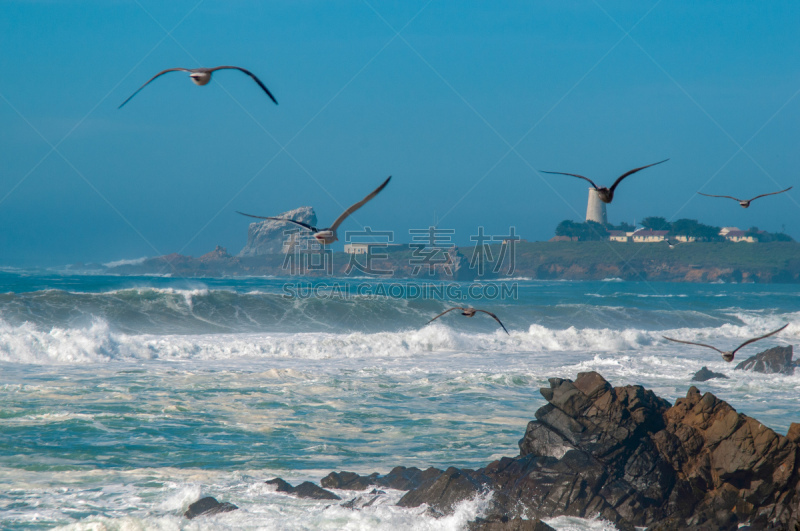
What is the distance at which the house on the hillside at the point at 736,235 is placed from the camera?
13721 centimetres

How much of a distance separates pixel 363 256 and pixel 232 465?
93711 mm

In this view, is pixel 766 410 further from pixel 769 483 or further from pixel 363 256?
pixel 363 256

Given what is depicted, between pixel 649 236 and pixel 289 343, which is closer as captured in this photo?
pixel 289 343

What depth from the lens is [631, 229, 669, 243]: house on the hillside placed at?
133 meters

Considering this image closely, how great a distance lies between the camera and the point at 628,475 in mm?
9180

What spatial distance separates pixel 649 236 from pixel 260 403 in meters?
135

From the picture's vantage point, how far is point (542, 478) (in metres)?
8.94

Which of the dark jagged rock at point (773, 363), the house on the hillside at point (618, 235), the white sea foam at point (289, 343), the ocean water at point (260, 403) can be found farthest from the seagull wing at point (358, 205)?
the house on the hillside at point (618, 235)

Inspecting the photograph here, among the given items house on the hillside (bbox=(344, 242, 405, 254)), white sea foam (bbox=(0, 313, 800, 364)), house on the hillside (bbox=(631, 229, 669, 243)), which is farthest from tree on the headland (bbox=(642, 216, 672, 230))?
white sea foam (bbox=(0, 313, 800, 364))

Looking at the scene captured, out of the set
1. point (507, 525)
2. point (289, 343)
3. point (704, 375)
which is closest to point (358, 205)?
point (507, 525)

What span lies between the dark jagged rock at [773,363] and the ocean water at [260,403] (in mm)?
811

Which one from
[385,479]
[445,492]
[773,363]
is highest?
[773,363]

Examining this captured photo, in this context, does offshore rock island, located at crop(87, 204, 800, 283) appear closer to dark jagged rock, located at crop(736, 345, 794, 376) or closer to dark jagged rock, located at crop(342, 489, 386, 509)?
dark jagged rock, located at crop(736, 345, 794, 376)

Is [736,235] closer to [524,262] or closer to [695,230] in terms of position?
[695,230]
